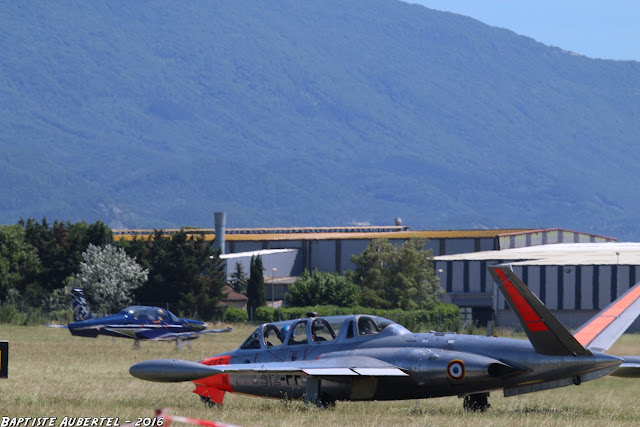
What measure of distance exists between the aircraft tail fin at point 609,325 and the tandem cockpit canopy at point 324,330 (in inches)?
134

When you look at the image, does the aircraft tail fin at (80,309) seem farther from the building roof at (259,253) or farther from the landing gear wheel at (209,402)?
the building roof at (259,253)

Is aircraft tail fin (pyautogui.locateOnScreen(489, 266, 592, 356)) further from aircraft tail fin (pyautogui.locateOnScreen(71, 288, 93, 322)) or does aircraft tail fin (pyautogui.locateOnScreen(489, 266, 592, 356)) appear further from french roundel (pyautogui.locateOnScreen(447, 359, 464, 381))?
aircraft tail fin (pyautogui.locateOnScreen(71, 288, 93, 322))

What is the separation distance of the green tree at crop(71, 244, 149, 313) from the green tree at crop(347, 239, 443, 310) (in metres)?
15.6

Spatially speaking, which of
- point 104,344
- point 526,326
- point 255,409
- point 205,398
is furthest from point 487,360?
point 104,344

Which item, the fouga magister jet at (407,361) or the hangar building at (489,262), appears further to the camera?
the hangar building at (489,262)

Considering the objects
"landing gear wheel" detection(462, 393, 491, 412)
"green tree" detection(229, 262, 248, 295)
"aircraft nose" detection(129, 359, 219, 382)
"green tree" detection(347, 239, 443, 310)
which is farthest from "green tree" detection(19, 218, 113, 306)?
"landing gear wheel" detection(462, 393, 491, 412)

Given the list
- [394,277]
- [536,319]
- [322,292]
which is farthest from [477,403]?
[394,277]

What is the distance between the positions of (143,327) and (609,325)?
28.0 m

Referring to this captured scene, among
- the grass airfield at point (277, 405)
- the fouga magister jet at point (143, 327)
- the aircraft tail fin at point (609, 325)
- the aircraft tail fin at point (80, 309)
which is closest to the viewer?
the grass airfield at point (277, 405)

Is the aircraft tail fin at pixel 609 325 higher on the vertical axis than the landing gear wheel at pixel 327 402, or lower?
higher

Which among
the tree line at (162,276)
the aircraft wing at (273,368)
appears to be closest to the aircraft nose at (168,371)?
the aircraft wing at (273,368)

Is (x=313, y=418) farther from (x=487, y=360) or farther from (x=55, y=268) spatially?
(x=55, y=268)

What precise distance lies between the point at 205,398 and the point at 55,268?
62275 mm

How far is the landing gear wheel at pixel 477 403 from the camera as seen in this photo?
2062 cm
